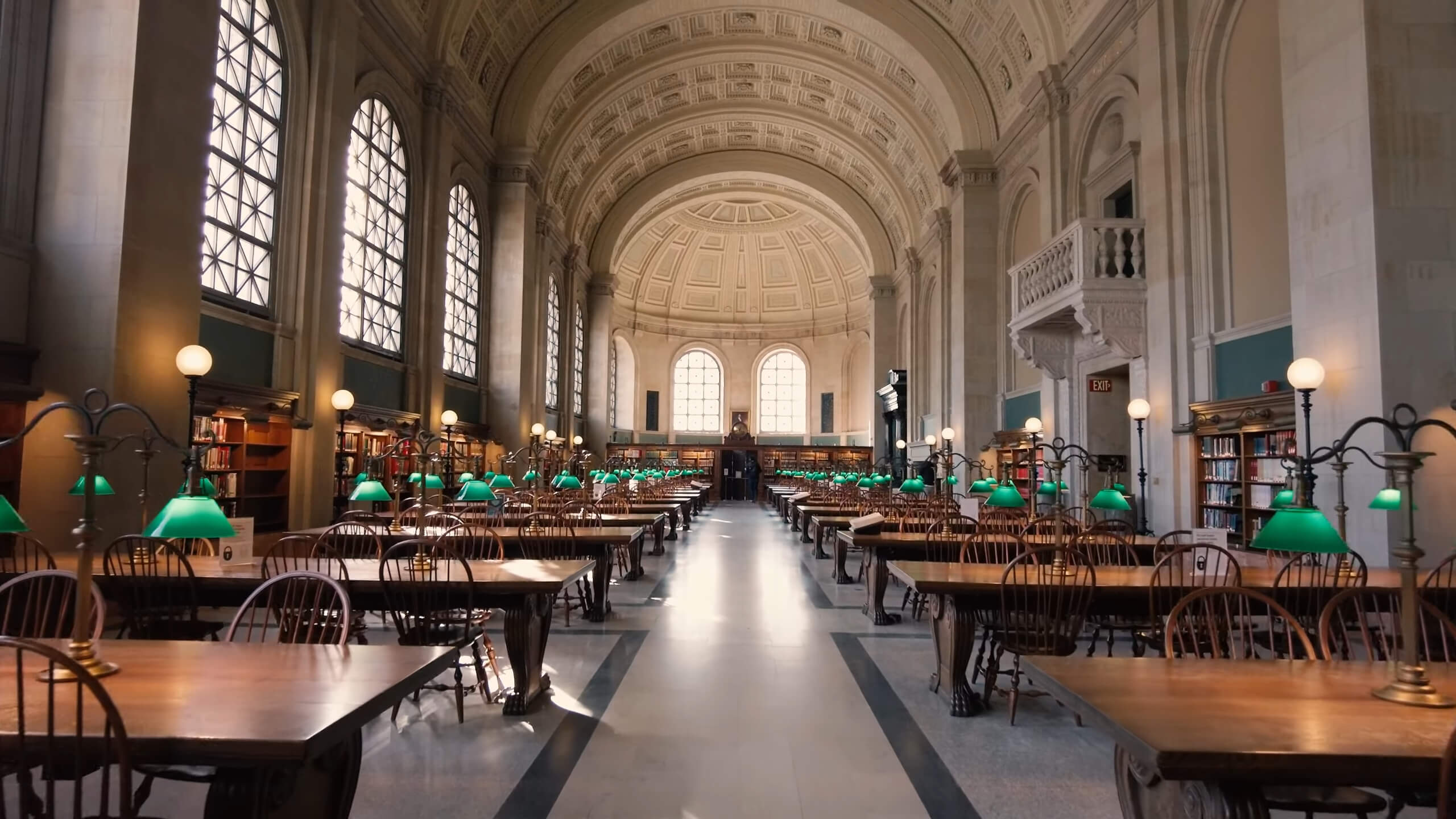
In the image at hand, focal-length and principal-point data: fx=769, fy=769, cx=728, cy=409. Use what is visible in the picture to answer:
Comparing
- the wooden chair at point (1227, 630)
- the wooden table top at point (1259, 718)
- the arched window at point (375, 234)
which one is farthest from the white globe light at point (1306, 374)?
the arched window at point (375, 234)

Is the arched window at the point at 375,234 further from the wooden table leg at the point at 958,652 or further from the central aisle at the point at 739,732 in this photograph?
the wooden table leg at the point at 958,652

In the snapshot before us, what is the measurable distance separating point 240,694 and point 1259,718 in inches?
122

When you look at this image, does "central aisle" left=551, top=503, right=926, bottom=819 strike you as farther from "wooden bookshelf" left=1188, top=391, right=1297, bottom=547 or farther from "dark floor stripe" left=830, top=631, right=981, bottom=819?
"wooden bookshelf" left=1188, top=391, right=1297, bottom=547

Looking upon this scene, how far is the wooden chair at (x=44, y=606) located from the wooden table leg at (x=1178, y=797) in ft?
11.3

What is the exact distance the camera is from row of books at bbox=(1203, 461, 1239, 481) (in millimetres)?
8766

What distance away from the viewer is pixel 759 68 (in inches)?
889

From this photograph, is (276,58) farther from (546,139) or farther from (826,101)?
(826,101)

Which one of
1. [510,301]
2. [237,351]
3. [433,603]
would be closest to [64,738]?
[433,603]

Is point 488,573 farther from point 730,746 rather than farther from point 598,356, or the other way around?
point 598,356

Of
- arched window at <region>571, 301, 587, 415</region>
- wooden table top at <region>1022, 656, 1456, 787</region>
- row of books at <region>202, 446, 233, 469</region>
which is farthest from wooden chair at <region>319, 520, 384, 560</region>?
arched window at <region>571, 301, 587, 415</region>

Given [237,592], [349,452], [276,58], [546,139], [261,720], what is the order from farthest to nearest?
[546,139] < [349,452] < [276,58] < [237,592] < [261,720]

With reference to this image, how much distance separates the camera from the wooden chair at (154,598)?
4395mm

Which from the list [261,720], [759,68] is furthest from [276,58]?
[759,68]

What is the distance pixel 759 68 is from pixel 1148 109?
47.4ft
